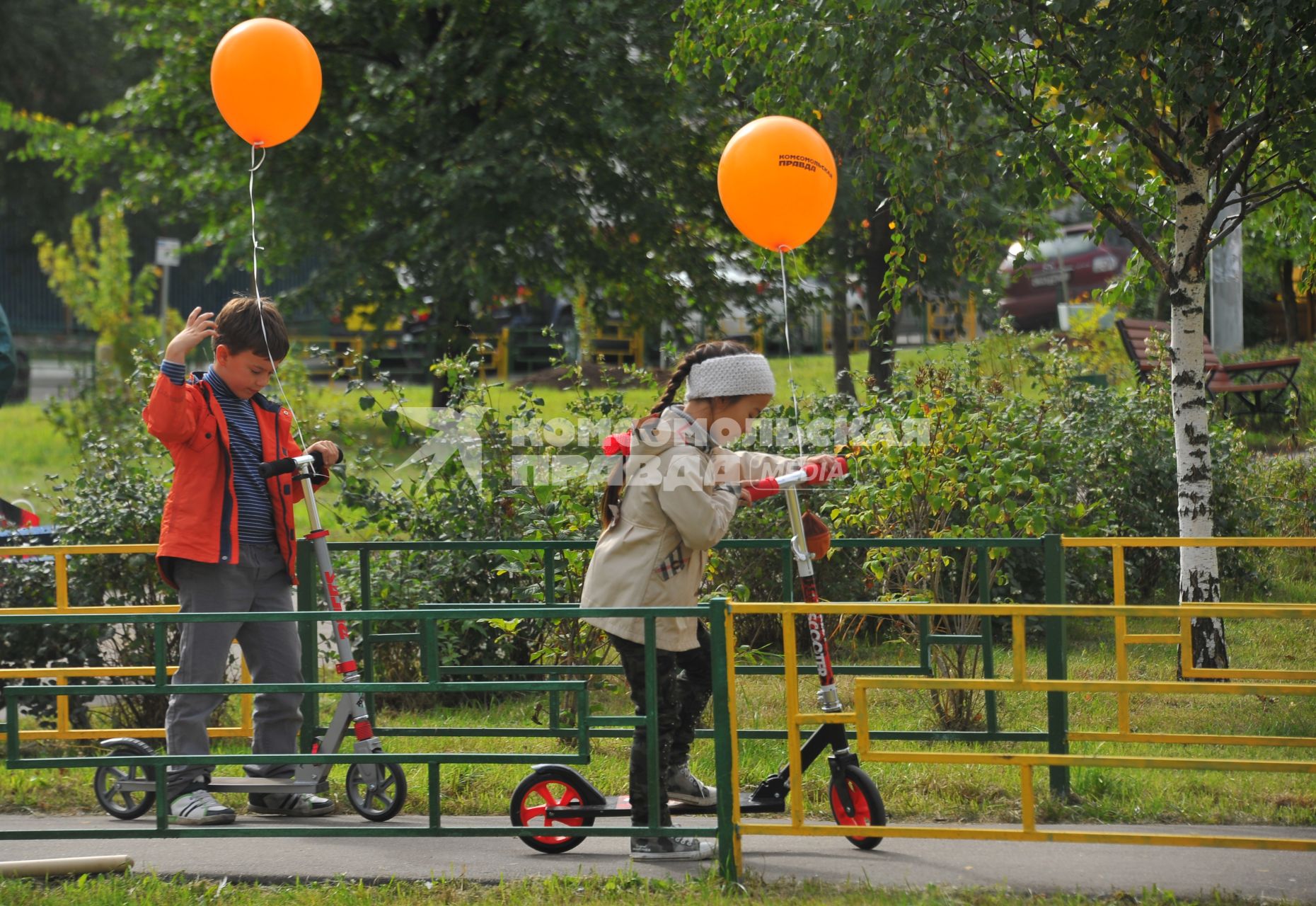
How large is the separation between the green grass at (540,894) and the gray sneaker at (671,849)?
12 cm

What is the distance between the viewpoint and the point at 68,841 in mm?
4805

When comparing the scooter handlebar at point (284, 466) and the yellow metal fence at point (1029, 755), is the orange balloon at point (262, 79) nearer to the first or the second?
the scooter handlebar at point (284, 466)

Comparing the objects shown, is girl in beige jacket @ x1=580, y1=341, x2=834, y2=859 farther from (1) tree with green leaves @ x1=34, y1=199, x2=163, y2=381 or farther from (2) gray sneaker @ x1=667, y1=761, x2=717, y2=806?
(1) tree with green leaves @ x1=34, y1=199, x2=163, y2=381

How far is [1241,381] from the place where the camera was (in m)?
13.7

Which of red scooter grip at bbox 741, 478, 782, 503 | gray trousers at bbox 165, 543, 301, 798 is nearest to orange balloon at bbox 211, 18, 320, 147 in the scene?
gray trousers at bbox 165, 543, 301, 798

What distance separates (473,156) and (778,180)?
6.42 meters

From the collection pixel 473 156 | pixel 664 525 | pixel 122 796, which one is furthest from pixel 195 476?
pixel 473 156

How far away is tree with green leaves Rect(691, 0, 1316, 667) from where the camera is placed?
6.05 m

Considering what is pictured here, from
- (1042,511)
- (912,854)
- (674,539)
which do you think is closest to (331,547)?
(674,539)

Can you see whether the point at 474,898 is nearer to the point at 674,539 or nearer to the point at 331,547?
the point at 674,539

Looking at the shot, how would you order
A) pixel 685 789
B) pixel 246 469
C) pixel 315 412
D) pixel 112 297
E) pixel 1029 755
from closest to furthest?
pixel 1029 755 < pixel 685 789 < pixel 246 469 < pixel 315 412 < pixel 112 297

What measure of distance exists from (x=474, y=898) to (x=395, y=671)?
309 cm

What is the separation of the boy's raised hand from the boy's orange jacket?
135mm

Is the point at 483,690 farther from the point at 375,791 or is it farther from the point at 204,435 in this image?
the point at 204,435
